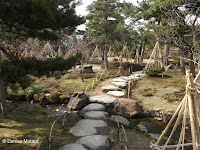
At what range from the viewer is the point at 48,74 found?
3.62 m

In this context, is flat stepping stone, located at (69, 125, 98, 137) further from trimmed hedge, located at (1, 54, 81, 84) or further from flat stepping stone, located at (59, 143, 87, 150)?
trimmed hedge, located at (1, 54, 81, 84)

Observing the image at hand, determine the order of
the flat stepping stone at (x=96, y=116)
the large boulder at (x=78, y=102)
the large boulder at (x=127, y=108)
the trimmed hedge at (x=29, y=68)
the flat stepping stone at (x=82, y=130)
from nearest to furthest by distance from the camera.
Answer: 1. the trimmed hedge at (x=29, y=68)
2. the flat stepping stone at (x=82, y=130)
3. the flat stepping stone at (x=96, y=116)
4. the large boulder at (x=127, y=108)
5. the large boulder at (x=78, y=102)

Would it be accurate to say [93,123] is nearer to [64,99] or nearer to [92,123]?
[92,123]

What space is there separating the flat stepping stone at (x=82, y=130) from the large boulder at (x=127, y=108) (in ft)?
6.33

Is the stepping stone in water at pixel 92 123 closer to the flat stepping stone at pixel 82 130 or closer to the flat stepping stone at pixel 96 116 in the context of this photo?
the flat stepping stone at pixel 82 130

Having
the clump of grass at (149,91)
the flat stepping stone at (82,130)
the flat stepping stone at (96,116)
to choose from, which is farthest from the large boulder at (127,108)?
the flat stepping stone at (82,130)

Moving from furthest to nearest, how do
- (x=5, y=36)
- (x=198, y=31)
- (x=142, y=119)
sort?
(x=198, y=31)
(x=142, y=119)
(x=5, y=36)

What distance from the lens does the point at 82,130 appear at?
12.7 feet

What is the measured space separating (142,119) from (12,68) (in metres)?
4.30

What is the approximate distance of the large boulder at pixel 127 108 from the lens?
556 centimetres

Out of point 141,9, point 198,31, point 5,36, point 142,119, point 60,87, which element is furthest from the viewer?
point 141,9

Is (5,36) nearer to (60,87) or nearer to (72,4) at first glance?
(72,4)

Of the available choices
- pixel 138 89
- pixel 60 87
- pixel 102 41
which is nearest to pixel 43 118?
pixel 60 87

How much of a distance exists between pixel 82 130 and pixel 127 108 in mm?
2285
